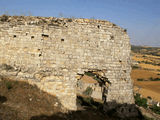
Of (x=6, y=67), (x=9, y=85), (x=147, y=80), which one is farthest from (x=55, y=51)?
(x=147, y=80)

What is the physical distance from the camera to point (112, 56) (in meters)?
7.66

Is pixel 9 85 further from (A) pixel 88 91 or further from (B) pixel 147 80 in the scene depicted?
(B) pixel 147 80

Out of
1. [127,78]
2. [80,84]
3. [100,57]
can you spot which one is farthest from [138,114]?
[80,84]

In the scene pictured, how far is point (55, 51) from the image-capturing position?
7.05 meters

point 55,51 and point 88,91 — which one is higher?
point 55,51

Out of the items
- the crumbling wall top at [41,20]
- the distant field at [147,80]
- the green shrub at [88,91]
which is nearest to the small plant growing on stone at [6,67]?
the crumbling wall top at [41,20]

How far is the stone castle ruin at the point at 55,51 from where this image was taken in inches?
274

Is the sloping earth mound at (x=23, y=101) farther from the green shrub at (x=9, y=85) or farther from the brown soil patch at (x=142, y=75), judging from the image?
the brown soil patch at (x=142, y=75)

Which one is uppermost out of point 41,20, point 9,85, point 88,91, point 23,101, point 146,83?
point 41,20

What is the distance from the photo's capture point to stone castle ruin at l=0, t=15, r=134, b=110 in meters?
6.96

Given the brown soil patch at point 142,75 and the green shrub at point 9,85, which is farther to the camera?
the brown soil patch at point 142,75

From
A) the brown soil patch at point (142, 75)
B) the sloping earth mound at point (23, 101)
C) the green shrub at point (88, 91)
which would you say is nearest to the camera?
the sloping earth mound at point (23, 101)

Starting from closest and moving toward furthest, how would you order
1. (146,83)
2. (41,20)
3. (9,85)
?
1. (9,85)
2. (41,20)
3. (146,83)

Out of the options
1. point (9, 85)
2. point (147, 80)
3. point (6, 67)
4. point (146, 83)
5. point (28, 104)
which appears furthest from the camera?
point (147, 80)
